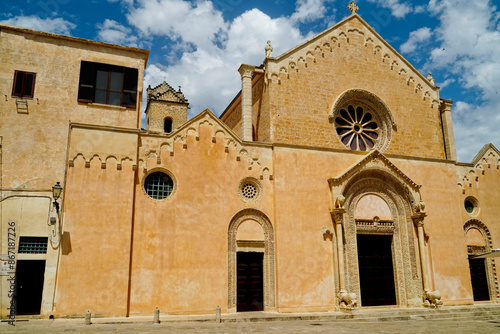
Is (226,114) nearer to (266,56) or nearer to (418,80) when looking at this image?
(266,56)

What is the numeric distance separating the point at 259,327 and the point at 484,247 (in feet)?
49.8

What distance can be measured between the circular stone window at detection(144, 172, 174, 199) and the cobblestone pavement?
517 centimetres

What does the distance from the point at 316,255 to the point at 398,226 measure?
499cm

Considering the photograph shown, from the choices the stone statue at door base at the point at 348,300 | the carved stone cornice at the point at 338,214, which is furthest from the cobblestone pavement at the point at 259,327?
the carved stone cornice at the point at 338,214

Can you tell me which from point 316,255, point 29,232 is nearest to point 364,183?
point 316,255

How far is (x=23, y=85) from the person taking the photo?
16.7 metres

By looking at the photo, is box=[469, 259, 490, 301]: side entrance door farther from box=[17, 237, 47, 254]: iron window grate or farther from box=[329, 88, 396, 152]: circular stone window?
box=[17, 237, 47, 254]: iron window grate

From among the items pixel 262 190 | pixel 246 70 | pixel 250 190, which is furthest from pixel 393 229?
pixel 246 70

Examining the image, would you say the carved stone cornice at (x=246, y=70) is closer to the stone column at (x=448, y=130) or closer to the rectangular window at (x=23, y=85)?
the rectangular window at (x=23, y=85)

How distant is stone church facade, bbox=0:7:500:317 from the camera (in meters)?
15.9

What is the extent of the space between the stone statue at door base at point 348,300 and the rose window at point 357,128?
24.8ft

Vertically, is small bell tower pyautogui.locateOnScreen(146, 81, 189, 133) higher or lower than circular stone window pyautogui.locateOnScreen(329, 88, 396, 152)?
higher

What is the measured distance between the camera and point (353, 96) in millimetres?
21859

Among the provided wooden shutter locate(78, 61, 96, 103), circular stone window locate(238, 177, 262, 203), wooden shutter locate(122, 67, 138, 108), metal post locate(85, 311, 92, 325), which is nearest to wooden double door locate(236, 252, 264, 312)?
circular stone window locate(238, 177, 262, 203)
